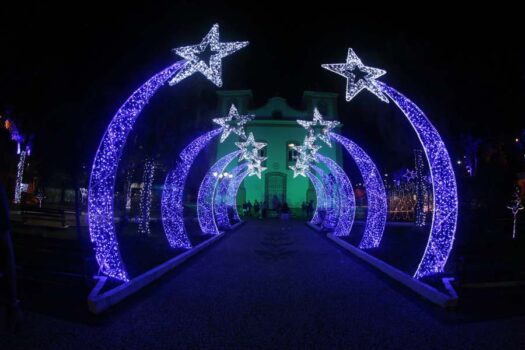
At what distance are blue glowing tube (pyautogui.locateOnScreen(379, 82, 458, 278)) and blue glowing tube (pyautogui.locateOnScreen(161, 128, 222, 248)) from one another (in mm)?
7458

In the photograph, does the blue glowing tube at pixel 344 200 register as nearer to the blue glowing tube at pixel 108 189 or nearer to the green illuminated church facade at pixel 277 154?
the blue glowing tube at pixel 108 189

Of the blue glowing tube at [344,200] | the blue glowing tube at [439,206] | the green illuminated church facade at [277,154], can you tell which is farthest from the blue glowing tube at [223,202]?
the blue glowing tube at [439,206]

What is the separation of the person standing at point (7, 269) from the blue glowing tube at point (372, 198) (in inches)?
434

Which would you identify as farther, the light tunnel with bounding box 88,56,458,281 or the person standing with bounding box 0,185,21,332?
the light tunnel with bounding box 88,56,458,281

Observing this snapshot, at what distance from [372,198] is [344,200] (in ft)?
16.3

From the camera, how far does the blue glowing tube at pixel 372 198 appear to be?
41.6 feet

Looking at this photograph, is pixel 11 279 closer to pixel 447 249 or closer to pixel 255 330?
pixel 255 330

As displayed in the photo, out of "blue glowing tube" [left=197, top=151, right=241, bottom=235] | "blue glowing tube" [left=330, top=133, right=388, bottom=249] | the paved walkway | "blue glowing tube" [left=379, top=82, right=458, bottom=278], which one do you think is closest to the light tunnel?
"blue glowing tube" [left=379, top=82, right=458, bottom=278]

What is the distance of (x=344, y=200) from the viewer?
59.4ft

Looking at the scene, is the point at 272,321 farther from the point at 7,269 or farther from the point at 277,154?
the point at 277,154

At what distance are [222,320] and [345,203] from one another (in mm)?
13660

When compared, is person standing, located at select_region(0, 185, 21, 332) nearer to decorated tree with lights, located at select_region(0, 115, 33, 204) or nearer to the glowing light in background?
the glowing light in background

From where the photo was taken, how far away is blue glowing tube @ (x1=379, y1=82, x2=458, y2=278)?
690cm

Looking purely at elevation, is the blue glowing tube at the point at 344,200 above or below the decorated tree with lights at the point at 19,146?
below
